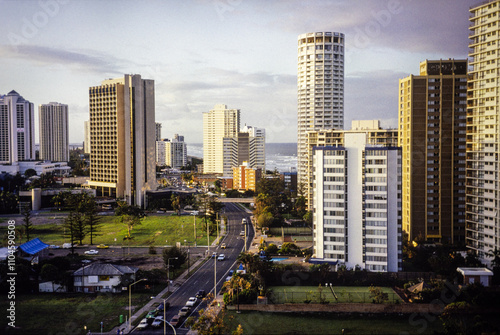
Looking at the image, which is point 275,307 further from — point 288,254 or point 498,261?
point 498,261

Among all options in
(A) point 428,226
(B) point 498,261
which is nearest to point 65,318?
(B) point 498,261

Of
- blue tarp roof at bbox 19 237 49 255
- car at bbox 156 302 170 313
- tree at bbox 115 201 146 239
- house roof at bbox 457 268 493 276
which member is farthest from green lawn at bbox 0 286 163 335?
house roof at bbox 457 268 493 276

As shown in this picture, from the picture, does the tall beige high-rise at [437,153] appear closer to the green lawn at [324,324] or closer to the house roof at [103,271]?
the green lawn at [324,324]

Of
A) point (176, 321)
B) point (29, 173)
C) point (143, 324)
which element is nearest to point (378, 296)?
point (176, 321)

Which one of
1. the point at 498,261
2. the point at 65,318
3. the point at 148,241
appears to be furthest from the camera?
the point at 148,241

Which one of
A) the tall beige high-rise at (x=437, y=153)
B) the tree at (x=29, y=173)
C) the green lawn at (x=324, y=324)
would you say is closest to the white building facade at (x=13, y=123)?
the tree at (x=29, y=173)

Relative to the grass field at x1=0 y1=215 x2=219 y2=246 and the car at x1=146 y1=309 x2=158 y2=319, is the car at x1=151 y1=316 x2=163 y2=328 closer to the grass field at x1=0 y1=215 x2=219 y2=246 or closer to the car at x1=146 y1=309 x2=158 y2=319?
the car at x1=146 y1=309 x2=158 y2=319

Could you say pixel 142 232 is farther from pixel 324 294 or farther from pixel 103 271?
pixel 324 294
